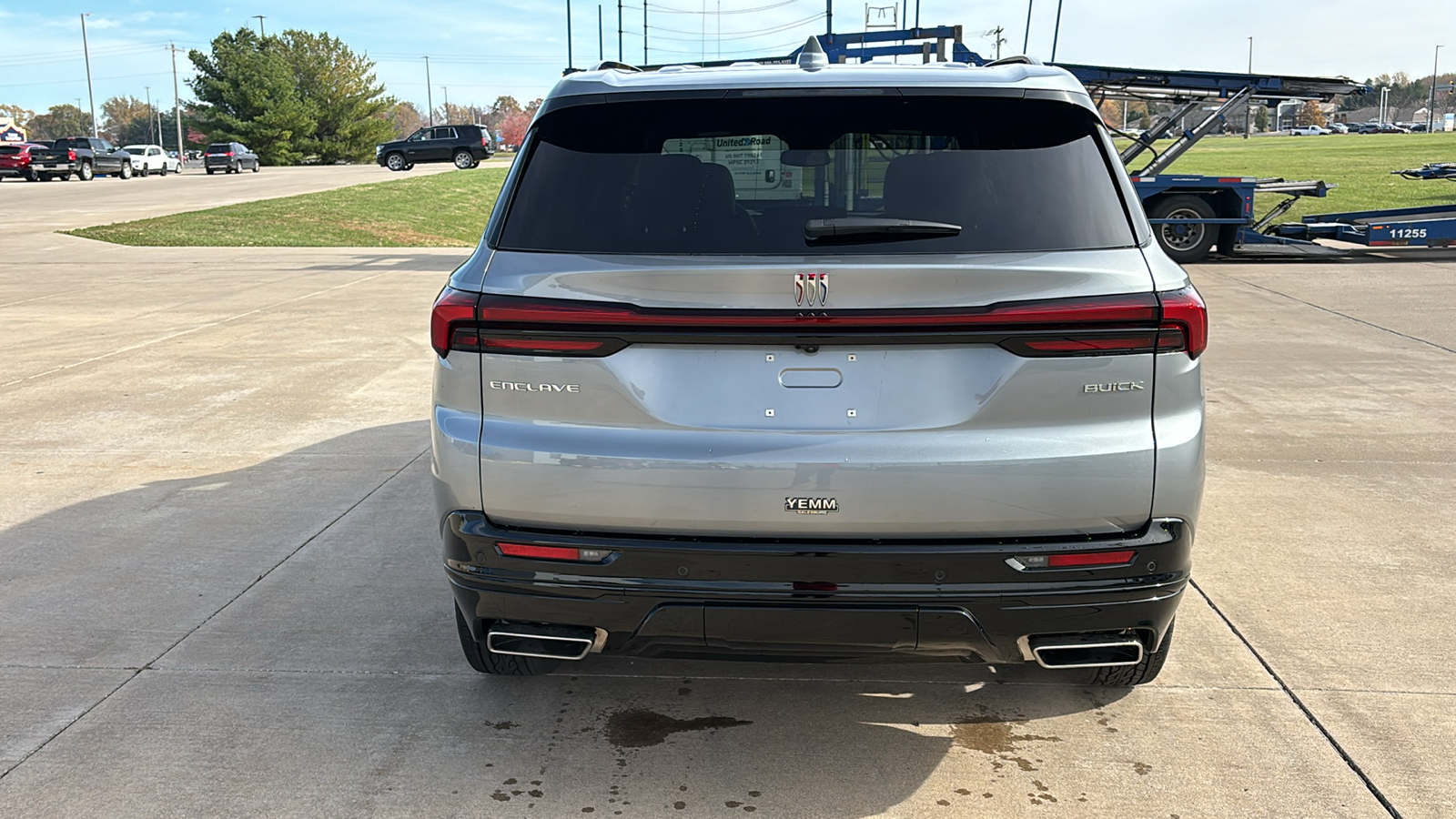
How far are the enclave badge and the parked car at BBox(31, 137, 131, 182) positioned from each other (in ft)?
183

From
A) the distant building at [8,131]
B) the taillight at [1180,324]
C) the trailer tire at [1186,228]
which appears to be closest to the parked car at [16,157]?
the trailer tire at [1186,228]

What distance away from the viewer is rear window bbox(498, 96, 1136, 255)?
9.88ft

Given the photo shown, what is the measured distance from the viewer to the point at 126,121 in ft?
556

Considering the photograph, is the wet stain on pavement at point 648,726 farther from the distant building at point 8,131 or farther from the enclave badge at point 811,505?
the distant building at point 8,131

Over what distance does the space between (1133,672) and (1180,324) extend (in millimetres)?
1301

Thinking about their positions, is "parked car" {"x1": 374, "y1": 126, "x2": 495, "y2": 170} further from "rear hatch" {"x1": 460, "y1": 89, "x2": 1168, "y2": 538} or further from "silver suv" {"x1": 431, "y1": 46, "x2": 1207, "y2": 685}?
"rear hatch" {"x1": 460, "y1": 89, "x2": 1168, "y2": 538}

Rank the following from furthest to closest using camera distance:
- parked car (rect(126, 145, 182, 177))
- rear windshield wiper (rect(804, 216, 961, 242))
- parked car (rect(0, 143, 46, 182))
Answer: parked car (rect(126, 145, 182, 177)), parked car (rect(0, 143, 46, 182)), rear windshield wiper (rect(804, 216, 961, 242))

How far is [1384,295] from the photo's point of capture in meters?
13.8

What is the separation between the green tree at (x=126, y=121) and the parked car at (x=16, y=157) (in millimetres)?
121004

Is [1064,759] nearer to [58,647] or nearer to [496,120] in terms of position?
[58,647]

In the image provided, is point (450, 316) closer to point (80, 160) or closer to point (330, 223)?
point (330, 223)

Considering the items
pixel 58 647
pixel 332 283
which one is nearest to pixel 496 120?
pixel 332 283

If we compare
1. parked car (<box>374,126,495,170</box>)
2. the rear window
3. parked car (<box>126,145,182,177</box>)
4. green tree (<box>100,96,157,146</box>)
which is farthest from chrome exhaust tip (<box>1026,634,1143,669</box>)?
green tree (<box>100,96,157,146</box>)

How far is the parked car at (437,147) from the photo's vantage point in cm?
5353
